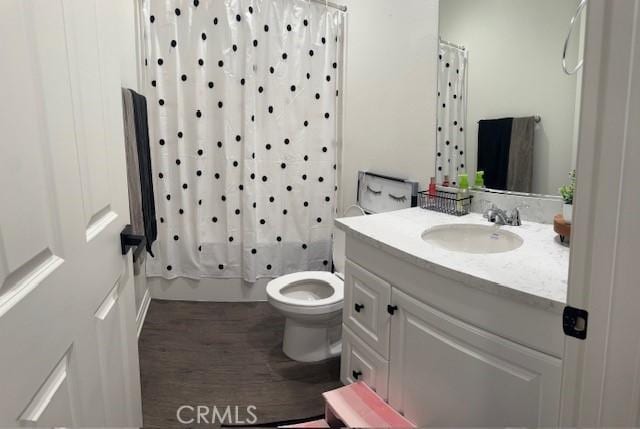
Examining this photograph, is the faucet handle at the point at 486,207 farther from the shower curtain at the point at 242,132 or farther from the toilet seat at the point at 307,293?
the shower curtain at the point at 242,132

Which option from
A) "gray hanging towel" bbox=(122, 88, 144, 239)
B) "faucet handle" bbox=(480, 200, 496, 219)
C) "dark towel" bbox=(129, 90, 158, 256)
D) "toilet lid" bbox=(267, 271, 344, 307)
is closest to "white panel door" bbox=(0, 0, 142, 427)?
"gray hanging towel" bbox=(122, 88, 144, 239)

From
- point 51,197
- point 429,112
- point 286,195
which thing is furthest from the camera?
point 286,195

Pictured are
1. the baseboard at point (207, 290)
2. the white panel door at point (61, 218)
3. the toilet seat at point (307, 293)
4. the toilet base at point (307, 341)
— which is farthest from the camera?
the baseboard at point (207, 290)

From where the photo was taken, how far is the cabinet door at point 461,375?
3.44ft

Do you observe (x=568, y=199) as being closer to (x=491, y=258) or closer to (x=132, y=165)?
(x=491, y=258)

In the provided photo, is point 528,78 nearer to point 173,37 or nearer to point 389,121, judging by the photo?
point 389,121

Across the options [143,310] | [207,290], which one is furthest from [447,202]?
[143,310]

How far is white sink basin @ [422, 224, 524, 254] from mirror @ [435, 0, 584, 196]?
0.85 feet

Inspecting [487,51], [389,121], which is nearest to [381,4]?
[389,121]

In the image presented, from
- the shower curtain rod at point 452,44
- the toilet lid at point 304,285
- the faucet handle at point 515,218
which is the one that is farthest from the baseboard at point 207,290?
the shower curtain rod at point 452,44

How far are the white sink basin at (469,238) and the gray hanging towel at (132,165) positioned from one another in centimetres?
131

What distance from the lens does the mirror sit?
5.23 feet

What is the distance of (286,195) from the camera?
287 centimetres

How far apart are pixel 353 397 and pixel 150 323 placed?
157 cm
